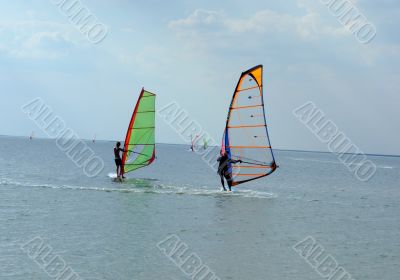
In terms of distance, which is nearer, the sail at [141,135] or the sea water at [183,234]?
the sea water at [183,234]

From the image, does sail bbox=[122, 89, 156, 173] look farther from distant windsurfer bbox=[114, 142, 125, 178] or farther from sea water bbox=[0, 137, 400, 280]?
sea water bbox=[0, 137, 400, 280]

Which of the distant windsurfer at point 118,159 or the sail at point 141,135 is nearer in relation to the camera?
the distant windsurfer at point 118,159

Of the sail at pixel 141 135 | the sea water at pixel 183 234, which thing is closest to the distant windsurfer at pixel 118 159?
the sail at pixel 141 135

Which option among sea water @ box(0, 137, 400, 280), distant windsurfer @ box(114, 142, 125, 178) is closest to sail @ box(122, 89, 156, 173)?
distant windsurfer @ box(114, 142, 125, 178)

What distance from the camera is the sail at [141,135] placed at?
28953 millimetres

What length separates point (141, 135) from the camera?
2941cm

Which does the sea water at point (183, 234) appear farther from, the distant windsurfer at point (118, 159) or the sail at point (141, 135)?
the sail at point (141, 135)

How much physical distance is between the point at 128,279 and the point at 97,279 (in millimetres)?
557

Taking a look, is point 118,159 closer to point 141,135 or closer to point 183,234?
point 141,135

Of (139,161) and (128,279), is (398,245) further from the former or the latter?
(139,161)

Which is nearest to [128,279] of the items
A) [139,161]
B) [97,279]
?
[97,279]

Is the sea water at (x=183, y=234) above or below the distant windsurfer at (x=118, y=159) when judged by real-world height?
below

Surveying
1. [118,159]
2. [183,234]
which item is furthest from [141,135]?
A: [183,234]

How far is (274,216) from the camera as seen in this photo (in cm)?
2009
